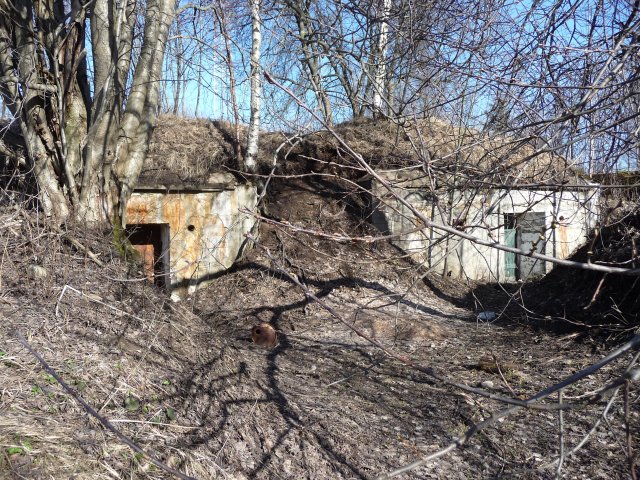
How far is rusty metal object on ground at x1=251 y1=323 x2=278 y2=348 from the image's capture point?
25.4 feet

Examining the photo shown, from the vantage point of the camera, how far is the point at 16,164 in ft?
24.1

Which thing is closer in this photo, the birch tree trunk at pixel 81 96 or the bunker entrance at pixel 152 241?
the birch tree trunk at pixel 81 96

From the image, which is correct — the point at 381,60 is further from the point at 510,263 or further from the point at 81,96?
the point at 510,263

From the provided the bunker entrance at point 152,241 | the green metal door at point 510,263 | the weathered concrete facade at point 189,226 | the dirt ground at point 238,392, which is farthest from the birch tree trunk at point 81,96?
the green metal door at point 510,263

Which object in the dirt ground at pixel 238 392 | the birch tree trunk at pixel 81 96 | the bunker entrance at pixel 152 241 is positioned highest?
the birch tree trunk at pixel 81 96

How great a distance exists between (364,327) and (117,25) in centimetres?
509

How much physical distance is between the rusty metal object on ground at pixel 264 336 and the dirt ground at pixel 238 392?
146mm

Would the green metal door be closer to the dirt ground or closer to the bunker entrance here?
the dirt ground

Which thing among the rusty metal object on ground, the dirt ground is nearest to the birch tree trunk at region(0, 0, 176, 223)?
the dirt ground

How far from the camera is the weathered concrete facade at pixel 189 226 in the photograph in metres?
10.5

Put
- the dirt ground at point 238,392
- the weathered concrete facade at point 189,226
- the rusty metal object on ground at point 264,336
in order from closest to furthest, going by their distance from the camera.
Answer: the dirt ground at point 238,392
the rusty metal object on ground at point 264,336
the weathered concrete facade at point 189,226

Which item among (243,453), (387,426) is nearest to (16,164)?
(243,453)

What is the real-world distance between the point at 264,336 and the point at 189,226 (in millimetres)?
3797

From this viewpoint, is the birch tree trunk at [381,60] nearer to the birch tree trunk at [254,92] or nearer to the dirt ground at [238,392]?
the dirt ground at [238,392]
